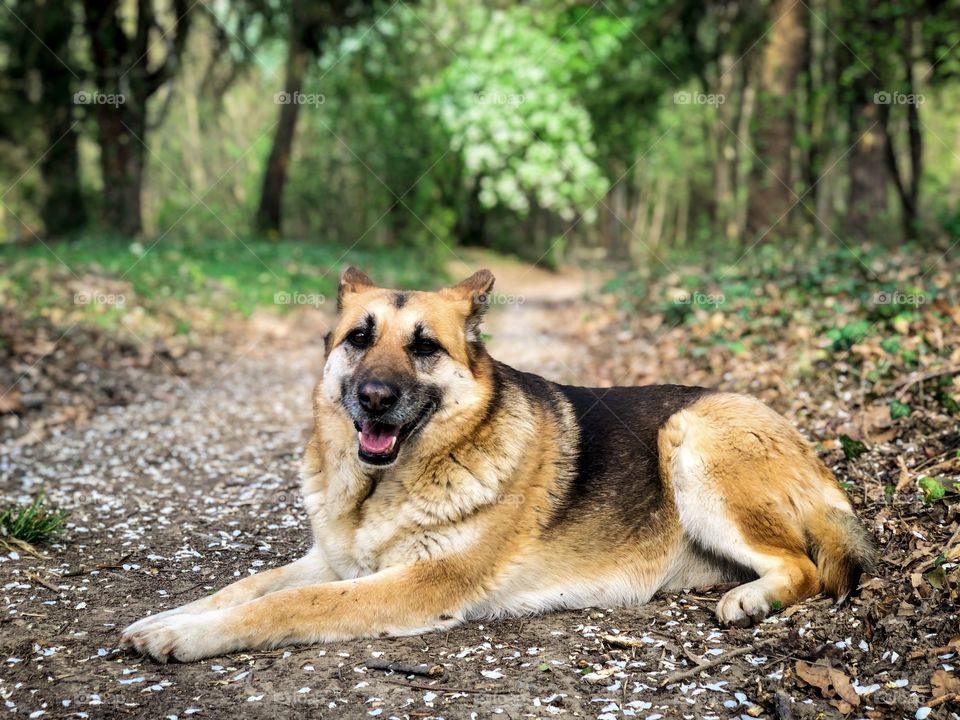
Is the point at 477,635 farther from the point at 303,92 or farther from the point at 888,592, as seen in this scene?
the point at 303,92

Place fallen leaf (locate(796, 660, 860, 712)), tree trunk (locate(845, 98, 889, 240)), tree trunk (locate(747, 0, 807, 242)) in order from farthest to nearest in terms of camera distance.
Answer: tree trunk (locate(845, 98, 889, 240)) < tree trunk (locate(747, 0, 807, 242)) < fallen leaf (locate(796, 660, 860, 712))

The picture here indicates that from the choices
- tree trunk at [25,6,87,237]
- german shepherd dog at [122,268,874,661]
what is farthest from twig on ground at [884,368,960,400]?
tree trunk at [25,6,87,237]

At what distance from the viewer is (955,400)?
5.72m

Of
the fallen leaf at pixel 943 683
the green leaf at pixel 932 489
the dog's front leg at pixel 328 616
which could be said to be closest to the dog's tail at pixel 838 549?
the green leaf at pixel 932 489

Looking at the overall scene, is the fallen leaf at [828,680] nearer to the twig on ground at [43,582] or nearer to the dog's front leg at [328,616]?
the dog's front leg at [328,616]

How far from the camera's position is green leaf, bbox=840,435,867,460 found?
18.8 feet

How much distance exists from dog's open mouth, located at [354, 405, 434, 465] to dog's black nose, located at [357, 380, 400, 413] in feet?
0.47

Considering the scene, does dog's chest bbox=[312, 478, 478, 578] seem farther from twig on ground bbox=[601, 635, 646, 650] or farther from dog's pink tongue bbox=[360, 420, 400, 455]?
twig on ground bbox=[601, 635, 646, 650]

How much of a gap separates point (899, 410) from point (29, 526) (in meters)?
5.88

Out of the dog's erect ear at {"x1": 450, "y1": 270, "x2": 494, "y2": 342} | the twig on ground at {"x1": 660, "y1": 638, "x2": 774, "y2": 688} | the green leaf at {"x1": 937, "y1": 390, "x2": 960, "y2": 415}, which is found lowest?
the twig on ground at {"x1": 660, "y1": 638, "x2": 774, "y2": 688}

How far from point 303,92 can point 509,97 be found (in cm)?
664

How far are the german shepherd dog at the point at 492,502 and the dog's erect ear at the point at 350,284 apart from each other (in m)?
0.01

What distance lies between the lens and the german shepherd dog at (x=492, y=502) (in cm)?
423

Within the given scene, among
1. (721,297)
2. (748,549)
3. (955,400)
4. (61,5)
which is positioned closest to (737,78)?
(721,297)
